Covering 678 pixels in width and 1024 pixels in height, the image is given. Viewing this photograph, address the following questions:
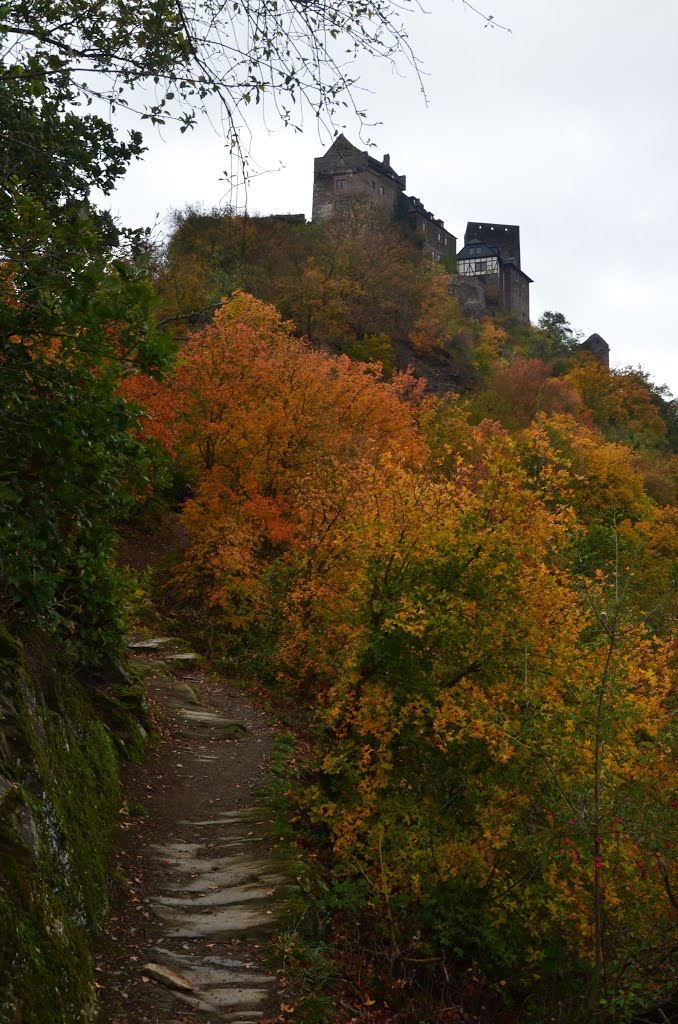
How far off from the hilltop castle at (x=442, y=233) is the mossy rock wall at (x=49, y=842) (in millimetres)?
55902

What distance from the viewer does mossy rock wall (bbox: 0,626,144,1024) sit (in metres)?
4.71

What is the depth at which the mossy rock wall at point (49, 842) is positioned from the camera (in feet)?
15.5

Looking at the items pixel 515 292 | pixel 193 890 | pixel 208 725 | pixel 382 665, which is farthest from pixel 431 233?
pixel 193 890

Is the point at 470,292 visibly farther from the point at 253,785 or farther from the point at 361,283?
the point at 253,785

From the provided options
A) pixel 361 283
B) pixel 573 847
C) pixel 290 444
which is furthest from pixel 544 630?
pixel 361 283

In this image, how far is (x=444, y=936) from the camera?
923 cm

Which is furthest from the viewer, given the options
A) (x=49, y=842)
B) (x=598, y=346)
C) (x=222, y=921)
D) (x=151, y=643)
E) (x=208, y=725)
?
A: (x=598, y=346)

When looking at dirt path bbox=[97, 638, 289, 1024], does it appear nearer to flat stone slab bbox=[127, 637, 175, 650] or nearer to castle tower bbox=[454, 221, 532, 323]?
flat stone slab bbox=[127, 637, 175, 650]

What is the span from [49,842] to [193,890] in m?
2.30

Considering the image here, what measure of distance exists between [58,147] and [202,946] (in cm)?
632

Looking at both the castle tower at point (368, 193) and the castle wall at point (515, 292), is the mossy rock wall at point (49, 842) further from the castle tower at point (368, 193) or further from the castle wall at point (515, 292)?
the castle wall at point (515, 292)

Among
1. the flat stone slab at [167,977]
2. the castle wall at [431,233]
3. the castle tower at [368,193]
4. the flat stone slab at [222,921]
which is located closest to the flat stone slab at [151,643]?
the flat stone slab at [222,921]

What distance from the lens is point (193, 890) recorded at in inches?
303

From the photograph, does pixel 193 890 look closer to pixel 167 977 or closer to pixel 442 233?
pixel 167 977
